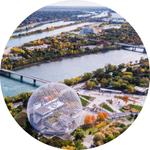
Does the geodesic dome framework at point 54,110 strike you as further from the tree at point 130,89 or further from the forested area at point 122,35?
the forested area at point 122,35

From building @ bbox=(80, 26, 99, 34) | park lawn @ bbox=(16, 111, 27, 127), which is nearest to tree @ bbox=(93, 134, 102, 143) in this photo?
park lawn @ bbox=(16, 111, 27, 127)

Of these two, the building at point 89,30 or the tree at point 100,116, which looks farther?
the building at point 89,30

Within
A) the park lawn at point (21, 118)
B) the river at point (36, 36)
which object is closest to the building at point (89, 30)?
the river at point (36, 36)

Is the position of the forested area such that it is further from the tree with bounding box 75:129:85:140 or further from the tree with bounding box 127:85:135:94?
the tree with bounding box 75:129:85:140

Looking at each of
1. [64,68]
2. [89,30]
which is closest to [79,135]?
[64,68]

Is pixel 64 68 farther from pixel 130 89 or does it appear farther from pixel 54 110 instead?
pixel 54 110

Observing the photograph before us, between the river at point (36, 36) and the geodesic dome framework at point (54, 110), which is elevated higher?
the river at point (36, 36)
